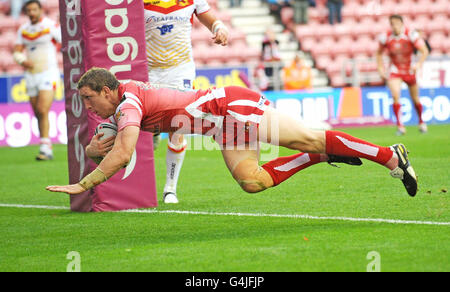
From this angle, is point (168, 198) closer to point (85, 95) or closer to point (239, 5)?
point (85, 95)

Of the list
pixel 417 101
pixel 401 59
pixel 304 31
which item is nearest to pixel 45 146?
pixel 401 59

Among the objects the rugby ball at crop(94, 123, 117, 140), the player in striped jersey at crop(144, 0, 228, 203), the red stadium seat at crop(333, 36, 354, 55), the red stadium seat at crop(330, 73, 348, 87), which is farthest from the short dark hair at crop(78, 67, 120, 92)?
the red stadium seat at crop(333, 36, 354, 55)

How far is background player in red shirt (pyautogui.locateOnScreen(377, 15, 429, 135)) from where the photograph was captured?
16.0 m

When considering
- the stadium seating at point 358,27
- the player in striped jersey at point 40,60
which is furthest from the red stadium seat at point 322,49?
the player in striped jersey at point 40,60

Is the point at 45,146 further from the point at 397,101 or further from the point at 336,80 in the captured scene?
the point at 336,80

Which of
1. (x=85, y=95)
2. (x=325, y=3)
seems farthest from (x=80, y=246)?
(x=325, y=3)

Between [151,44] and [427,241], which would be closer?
[427,241]

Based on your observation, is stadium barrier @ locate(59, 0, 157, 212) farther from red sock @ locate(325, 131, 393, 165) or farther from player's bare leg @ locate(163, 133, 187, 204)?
red sock @ locate(325, 131, 393, 165)

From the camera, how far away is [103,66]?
745 centimetres

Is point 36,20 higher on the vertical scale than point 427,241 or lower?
higher

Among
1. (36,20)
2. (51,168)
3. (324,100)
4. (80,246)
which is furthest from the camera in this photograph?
(324,100)

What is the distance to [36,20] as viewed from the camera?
1377 cm

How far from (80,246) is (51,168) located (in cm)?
652

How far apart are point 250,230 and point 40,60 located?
8.75m
